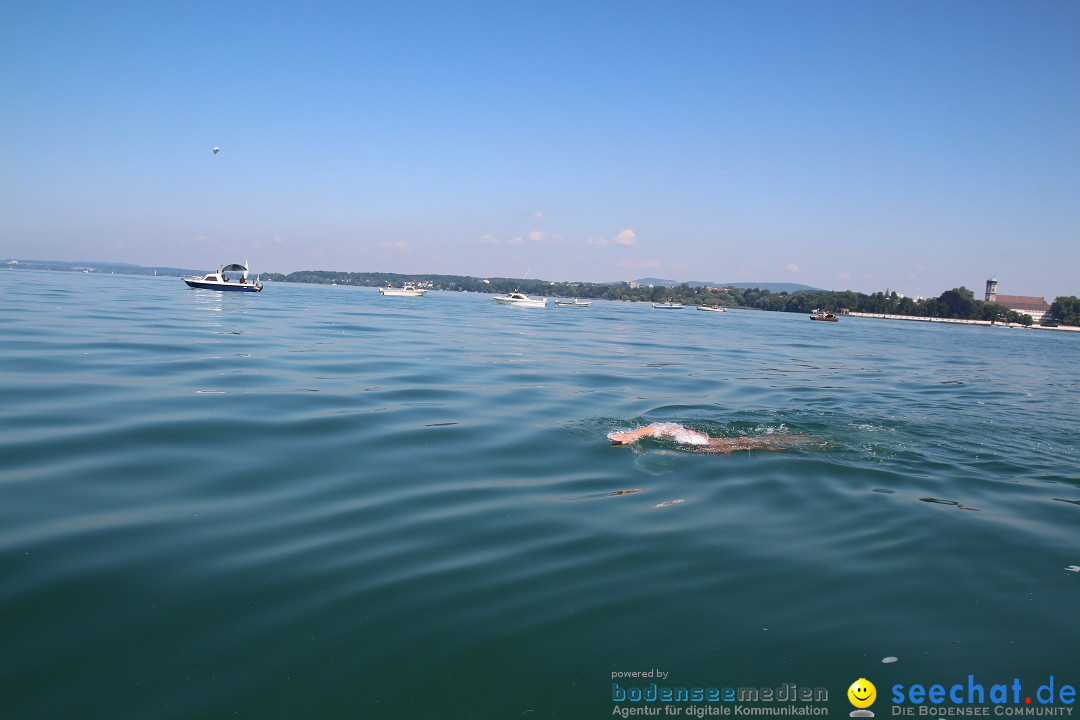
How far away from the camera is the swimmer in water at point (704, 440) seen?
1011 cm

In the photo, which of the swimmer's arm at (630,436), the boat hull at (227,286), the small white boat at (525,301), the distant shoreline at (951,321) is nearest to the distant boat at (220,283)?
the boat hull at (227,286)

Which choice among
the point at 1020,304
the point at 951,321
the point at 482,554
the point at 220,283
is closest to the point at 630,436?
the point at 482,554

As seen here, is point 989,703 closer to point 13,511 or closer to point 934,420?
point 13,511

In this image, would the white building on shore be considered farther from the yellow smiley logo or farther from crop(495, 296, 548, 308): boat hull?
the yellow smiley logo

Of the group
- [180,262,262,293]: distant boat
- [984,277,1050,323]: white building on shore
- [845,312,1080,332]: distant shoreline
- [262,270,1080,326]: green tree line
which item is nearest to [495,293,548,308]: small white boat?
[180,262,262,293]: distant boat

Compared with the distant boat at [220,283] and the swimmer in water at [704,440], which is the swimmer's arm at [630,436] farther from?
the distant boat at [220,283]

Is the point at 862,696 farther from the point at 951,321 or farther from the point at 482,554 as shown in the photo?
the point at 951,321

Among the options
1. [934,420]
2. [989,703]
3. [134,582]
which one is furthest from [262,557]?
[934,420]

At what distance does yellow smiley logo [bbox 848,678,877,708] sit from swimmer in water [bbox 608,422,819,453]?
5.98 m

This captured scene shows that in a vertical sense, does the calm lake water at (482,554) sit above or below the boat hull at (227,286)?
below

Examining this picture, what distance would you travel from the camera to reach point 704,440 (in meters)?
10.4

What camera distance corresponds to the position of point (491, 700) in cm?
376

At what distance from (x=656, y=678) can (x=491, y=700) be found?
107cm

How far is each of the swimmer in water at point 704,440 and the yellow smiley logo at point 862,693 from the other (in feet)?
19.6
